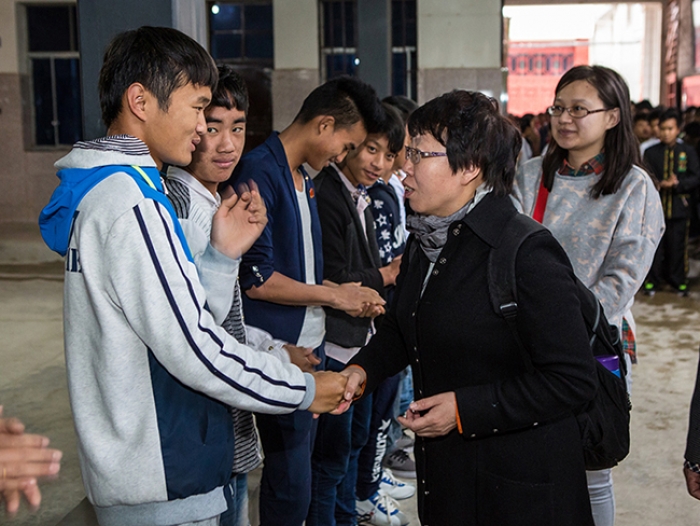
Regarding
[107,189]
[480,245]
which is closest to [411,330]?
[480,245]

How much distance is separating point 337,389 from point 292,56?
417 inches

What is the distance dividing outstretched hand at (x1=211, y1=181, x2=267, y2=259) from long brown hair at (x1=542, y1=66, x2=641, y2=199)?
1251 millimetres

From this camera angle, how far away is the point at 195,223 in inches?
74.4

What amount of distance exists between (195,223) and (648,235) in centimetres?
151

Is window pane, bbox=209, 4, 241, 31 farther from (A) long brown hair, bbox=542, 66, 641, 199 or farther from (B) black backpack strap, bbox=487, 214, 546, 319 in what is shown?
(B) black backpack strap, bbox=487, 214, 546, 319

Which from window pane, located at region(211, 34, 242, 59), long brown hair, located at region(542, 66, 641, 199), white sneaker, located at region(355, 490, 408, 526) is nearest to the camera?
long brown hair, located at region(542, 66, 641, 199)

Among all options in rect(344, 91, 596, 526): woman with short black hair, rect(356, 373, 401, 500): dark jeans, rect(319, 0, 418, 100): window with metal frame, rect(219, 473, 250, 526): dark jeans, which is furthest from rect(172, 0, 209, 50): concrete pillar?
rect(319, 0, 418, 100): window with metal frame

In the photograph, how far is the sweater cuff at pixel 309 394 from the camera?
1793 mm

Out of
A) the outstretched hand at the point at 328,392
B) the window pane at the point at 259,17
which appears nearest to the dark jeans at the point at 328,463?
the outstretched hand at the point at 328,392

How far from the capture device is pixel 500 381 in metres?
1.74

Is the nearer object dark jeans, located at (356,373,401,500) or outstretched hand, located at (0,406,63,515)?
outstretched hand, located at (0,406,63,515)

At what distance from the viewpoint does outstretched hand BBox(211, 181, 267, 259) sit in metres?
1.82

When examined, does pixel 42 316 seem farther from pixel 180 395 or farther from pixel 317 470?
pixel 180 395

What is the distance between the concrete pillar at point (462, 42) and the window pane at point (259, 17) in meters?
2.61
